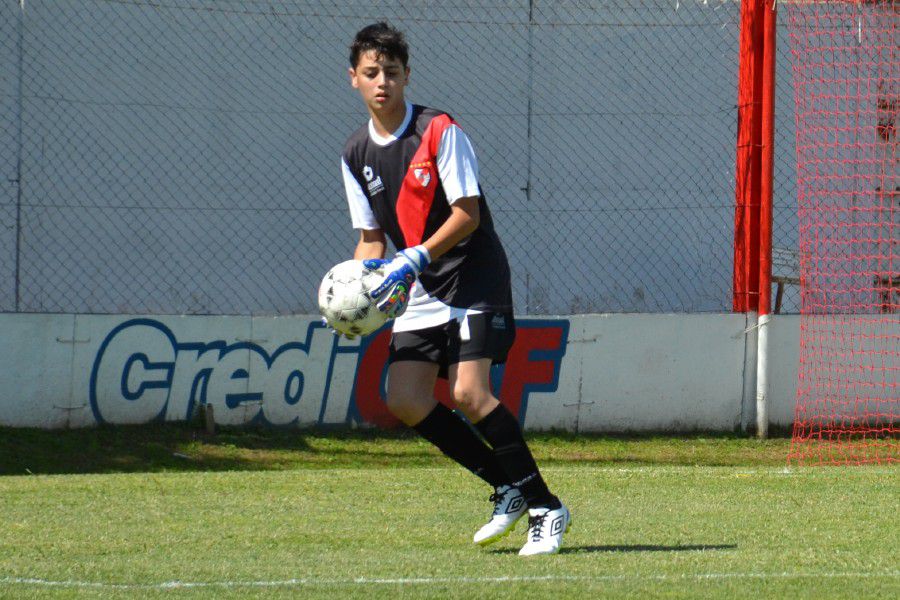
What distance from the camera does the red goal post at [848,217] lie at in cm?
1148

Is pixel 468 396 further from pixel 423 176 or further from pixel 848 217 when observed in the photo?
pixel 848 217

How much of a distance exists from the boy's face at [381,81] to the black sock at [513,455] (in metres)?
1.27

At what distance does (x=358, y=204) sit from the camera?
5648 mm

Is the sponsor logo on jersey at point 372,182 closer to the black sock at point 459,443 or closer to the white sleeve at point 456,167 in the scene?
the white sleeve at point 456,167

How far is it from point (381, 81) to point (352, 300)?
2.89ft

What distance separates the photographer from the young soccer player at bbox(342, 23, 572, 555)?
530cm

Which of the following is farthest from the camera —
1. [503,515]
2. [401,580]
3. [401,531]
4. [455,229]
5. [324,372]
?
[324,372]

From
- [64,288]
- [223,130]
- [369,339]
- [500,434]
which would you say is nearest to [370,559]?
[500,434]

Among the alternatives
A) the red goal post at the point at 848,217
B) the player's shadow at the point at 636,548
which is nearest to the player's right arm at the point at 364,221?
the player's shadow at the point at 636,548

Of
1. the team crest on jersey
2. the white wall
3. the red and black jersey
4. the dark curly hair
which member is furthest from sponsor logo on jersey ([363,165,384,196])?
the white wall

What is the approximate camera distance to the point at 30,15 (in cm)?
1119

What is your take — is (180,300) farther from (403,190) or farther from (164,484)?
(403,190)

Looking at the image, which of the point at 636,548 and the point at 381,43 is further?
the point at 636,548

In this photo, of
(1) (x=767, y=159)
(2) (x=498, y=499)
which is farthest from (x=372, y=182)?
(1) (x=767, y=159)
